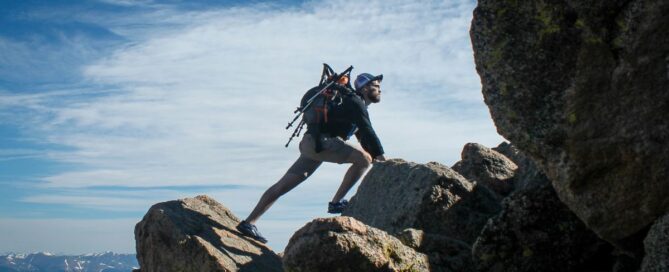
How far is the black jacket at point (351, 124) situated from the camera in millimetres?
16172

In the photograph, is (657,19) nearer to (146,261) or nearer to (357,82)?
(357,82)

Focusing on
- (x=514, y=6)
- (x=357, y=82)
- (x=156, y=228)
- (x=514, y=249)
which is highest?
(x=357, y=82)

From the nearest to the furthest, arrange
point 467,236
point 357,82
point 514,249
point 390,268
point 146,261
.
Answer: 1. point 514,249
2. point 390,268
3. point 467,236
4. point 146,261
5. point 357,82

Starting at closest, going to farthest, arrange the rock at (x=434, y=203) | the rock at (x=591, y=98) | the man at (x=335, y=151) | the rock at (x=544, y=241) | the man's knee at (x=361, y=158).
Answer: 1. the rock at (x=591, y=98)
2. the rock at (x=544, y=241)
3. the rock at (x=434, y=203)
4. the man at (x=335, y=151)
5. the man's knee at (x=361, y=158)

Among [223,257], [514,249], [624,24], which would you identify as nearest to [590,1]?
[624,24]

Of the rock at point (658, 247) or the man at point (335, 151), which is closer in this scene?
the rock at point (658, 247)

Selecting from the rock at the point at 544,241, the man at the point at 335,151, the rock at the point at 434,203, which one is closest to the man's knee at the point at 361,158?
the man at the point at 335,151

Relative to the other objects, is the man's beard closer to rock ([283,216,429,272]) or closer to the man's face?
the man's face

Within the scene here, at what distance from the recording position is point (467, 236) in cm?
1338

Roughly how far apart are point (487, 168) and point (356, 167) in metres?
3.86

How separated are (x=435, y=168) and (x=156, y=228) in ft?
24.3

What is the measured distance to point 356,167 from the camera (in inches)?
659

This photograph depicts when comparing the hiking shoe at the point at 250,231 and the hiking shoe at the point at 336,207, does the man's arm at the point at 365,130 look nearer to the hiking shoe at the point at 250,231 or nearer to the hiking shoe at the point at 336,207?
the hiking shoe at the point at 336,207

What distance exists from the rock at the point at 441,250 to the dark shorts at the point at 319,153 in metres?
5.13
